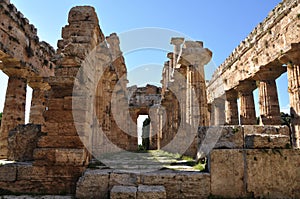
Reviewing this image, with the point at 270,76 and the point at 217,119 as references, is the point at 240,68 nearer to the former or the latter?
the point at 270,76

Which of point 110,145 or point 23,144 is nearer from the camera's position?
point 23,144

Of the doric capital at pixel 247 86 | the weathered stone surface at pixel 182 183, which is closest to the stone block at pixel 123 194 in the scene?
the weathered stone surface at pixel 182 183

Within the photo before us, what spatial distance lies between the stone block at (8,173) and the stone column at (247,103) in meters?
14.8

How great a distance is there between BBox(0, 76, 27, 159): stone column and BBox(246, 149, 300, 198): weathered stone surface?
12.6 metres

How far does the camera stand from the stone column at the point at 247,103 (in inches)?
641

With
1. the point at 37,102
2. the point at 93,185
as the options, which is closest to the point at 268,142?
the point at 93,185

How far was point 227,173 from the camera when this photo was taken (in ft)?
15.8

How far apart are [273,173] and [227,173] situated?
3.13ft

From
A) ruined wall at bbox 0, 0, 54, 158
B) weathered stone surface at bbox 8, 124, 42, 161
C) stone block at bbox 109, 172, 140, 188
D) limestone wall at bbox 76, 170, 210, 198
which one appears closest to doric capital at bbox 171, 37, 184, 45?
ruined wall at bbox 0, 0, 54, 158

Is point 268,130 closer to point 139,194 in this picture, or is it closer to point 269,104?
point 139,194

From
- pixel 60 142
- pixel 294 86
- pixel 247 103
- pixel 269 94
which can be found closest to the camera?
pixel 60 142

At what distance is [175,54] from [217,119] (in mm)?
10371

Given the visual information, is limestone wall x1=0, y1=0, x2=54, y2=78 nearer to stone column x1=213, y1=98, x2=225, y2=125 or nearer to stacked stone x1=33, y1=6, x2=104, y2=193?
stacked stone x1=33, y1=6, x2=104, y2=193

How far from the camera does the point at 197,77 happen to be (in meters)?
10.7
